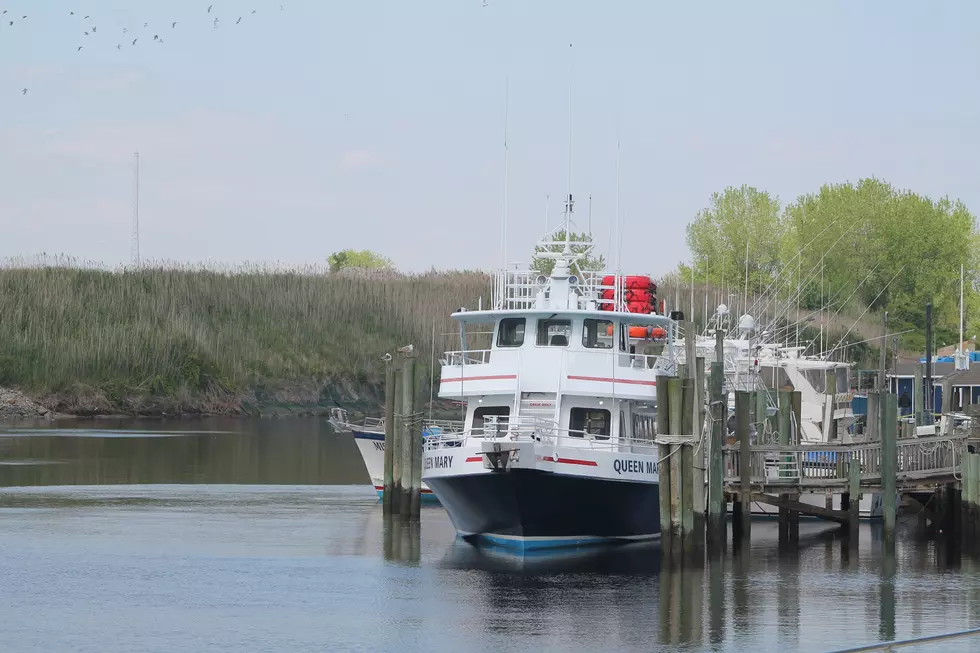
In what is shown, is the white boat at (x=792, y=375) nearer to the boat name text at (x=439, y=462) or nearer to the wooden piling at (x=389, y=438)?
the wooden piling at (x=389, y=438)

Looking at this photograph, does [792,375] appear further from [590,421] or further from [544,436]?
[544,436]

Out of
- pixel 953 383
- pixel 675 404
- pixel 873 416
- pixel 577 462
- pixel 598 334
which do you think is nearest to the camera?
pixel 675 404

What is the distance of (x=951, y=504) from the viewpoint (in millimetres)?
37750

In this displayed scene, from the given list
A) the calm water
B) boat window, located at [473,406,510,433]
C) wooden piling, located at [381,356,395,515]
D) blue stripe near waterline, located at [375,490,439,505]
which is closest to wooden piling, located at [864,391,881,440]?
the calm water

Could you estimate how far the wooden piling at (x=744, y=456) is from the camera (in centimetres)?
3259

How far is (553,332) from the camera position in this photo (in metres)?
35.8

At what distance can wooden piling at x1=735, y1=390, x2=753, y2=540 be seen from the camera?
32.6 m

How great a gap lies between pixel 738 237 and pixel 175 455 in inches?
2269

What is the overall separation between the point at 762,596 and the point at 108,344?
251 feet

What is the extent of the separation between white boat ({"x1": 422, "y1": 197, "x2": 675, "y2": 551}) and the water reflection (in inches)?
746

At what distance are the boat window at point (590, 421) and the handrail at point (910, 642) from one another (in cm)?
1095

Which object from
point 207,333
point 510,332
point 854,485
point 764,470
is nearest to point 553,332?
point 510,332

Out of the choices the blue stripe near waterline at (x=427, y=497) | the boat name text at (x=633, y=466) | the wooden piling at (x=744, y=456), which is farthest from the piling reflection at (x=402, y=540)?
the wooden piling at (x=744, y=456)

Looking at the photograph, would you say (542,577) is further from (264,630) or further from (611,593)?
(264,630)
